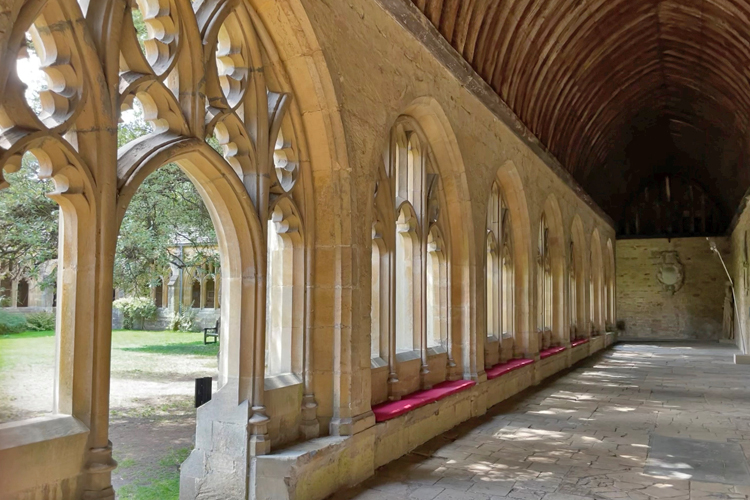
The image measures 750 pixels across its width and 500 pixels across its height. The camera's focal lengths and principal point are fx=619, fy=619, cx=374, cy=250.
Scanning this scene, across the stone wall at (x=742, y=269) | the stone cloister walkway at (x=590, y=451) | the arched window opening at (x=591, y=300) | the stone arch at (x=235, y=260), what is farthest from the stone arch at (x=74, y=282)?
the stone wall at (x=742, y=269)

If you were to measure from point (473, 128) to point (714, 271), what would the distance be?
53.4 ft

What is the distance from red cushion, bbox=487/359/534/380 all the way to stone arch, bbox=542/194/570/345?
9.09ft

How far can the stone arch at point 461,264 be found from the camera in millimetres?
6137

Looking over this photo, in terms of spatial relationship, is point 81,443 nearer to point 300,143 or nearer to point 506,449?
point 300,143

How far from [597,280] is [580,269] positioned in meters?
3.00

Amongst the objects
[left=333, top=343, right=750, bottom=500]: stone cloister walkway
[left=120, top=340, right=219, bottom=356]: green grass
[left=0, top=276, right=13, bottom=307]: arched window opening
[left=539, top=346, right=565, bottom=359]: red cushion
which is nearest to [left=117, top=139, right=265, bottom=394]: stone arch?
[left=333, top=343, right=750, bottom=500]: stone cloister walkway

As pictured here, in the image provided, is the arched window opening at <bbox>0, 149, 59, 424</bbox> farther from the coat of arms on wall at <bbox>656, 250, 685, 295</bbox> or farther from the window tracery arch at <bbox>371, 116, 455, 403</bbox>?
the coat of arms on wall at <bbox>656, 250, 685, 295</bbox>

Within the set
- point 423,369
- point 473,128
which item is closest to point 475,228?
point 473,128

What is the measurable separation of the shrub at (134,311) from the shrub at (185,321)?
78 cm

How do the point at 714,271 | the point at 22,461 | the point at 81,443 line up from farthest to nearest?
the point at 714,271, the point at 81,443, the point at 22,461

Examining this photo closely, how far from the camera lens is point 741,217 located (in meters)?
14.8

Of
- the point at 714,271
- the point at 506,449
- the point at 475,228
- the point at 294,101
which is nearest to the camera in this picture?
the point at 294,101

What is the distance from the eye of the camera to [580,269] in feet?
43.5

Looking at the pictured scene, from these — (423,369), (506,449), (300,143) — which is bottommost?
(506,449)
